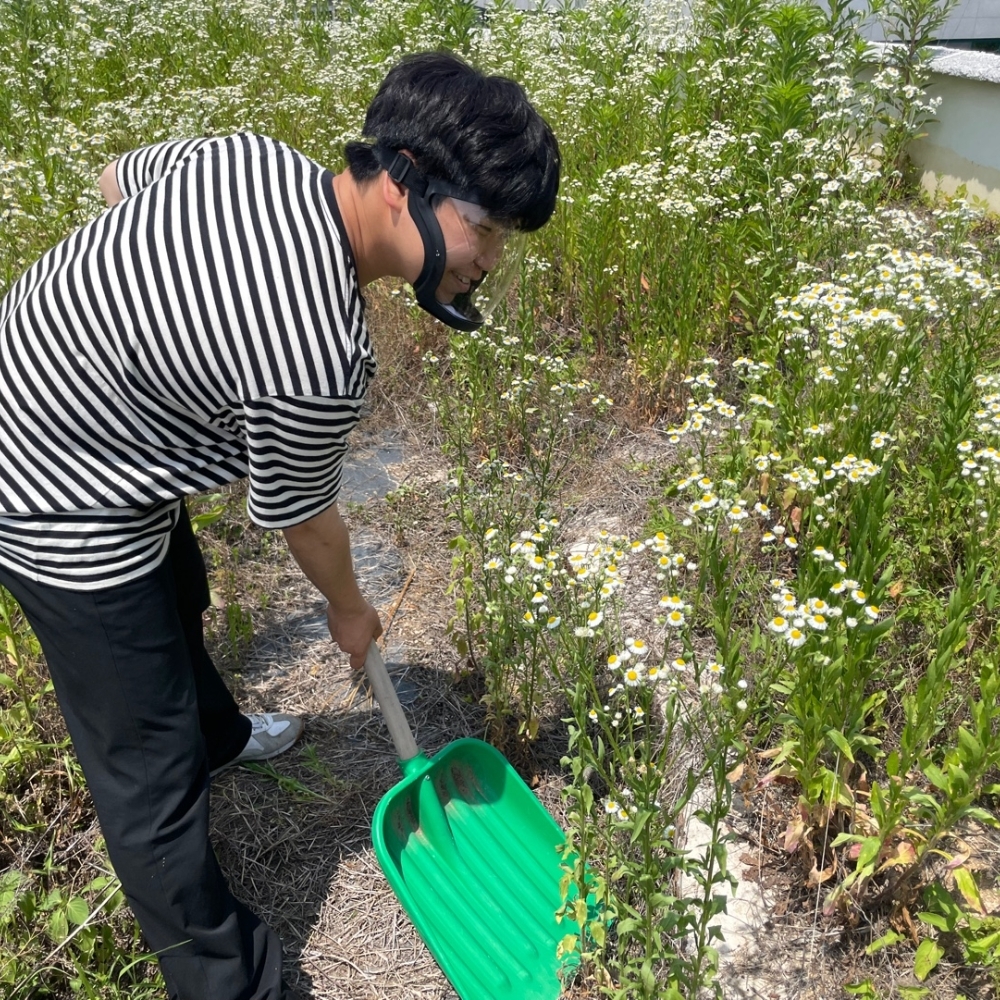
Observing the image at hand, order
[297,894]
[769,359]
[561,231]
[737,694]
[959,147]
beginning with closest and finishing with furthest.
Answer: [737,694], [297,894], [769,359], [561,231], [959,147]

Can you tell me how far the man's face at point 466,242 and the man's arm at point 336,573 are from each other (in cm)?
43

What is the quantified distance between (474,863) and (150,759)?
0.78m

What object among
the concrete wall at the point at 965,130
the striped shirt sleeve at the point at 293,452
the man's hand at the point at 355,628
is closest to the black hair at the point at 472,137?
the striped shirt sleeve at the point at 293,452

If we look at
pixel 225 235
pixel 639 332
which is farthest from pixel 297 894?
pixel 639 332

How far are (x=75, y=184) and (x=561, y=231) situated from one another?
204 cm

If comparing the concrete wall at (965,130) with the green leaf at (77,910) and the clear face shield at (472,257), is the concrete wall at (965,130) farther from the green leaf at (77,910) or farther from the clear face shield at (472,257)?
the green leaf at (77,910)

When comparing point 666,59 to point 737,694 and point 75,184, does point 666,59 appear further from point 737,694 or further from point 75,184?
point 737,694

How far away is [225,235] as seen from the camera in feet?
4.16

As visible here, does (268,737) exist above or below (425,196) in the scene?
below

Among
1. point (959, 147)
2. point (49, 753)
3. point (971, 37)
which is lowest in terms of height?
point (49, 753)

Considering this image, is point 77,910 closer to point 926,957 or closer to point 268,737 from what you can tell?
point 268,737

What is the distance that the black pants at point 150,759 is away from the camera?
144 centimetres

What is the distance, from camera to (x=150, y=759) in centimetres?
149

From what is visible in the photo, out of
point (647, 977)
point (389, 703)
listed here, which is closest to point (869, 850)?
point (647, 977)
